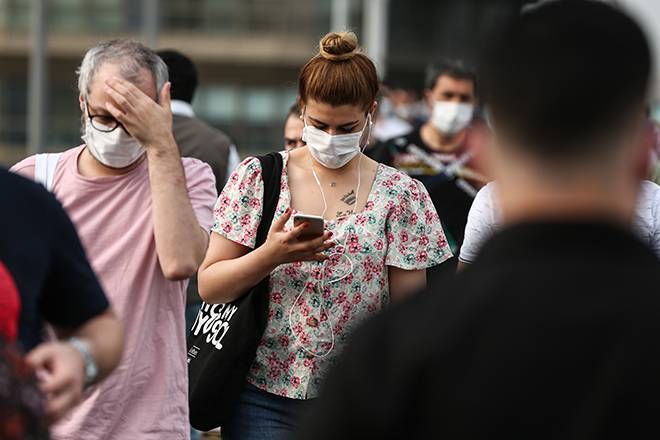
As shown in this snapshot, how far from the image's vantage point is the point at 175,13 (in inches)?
1716

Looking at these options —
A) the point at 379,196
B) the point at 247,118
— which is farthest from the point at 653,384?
the point at 247,118

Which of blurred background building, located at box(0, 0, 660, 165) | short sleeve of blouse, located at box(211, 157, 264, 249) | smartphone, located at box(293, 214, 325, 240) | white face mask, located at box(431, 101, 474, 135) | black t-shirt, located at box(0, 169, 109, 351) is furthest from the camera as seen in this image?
blurred background building, located at box(0, 0, 660, 165)

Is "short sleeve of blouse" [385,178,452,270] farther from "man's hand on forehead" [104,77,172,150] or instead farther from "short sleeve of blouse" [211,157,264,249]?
"man's hand on forehead" [104,77,172,150]

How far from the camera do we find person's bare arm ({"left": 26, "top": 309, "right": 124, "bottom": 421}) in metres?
2.38

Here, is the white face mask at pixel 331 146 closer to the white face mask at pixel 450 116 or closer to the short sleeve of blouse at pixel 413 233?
the short sleeve of blouse at pixel 413 233

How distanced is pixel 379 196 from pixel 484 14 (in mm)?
38148

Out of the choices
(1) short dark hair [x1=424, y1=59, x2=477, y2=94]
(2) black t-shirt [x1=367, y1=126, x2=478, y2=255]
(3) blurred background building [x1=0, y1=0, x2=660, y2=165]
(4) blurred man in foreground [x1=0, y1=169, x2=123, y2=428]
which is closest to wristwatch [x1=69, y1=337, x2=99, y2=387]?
(4) blurred man in foreground [x1=0, y1=169, x2=123, y2=428]

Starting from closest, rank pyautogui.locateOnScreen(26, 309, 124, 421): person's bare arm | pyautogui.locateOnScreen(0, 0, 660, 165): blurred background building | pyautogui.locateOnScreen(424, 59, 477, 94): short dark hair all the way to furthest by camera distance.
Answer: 1. pyautogui.locateOnScreen(26, 309, 124, 421): person's bare arm
2. pyautogui.locateOnScreen(424, 59, 477, 94): short dark hair
3. pyautogui.locateOnScreen(0, 0, 660, 165): blurred background building

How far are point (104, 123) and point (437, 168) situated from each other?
11.1ft

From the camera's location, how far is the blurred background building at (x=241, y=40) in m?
37.0

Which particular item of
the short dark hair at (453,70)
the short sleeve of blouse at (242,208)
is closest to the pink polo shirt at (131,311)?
the short sleeve of blouse at (242,208)

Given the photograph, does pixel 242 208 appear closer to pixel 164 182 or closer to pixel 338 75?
pixel 164 182

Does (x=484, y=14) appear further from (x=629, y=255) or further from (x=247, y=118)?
(x=629, y=255)

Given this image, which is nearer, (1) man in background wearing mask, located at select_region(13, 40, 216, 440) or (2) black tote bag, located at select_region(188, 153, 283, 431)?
(1) man in background wearing mask, located at select_region(13, 40, 216, 440)
